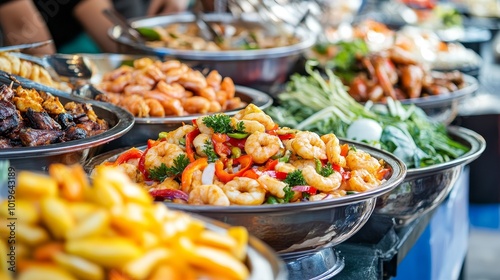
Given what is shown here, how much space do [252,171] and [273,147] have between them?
0.33 ft

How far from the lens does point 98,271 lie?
3.52 feet

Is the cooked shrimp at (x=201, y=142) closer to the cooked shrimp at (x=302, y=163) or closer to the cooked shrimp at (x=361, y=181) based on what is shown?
the cooked shrimp at (x=302, y=163)

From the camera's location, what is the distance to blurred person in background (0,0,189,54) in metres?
3.97

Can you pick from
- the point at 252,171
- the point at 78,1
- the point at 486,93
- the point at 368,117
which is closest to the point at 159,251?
the point at 252,171

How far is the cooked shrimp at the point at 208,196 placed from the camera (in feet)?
5.60

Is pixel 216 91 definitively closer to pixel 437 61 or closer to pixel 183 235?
pixel 183 235

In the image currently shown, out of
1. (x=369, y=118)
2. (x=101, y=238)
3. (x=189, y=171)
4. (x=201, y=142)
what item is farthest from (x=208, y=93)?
(x=101, y=238)

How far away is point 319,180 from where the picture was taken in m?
→ 1.83

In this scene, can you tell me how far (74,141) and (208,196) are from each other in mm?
448

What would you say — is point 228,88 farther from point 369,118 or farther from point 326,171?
point 326,171

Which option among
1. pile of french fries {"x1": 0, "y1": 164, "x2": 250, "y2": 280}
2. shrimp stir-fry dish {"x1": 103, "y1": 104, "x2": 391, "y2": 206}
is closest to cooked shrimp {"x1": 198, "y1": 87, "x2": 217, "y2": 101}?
shrimp stir-fry dish {"x1": 103, "y1": 104, "x2": 391, "y2": 206}

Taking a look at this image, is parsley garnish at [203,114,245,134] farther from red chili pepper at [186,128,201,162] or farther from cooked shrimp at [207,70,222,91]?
cooked shrimp at [207,70,222,91]

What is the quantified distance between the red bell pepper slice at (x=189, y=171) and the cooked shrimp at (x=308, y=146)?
0.25 meters

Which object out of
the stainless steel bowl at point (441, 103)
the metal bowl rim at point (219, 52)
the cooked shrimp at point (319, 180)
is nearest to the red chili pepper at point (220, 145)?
the cooked shrimp at point (319, 180)
